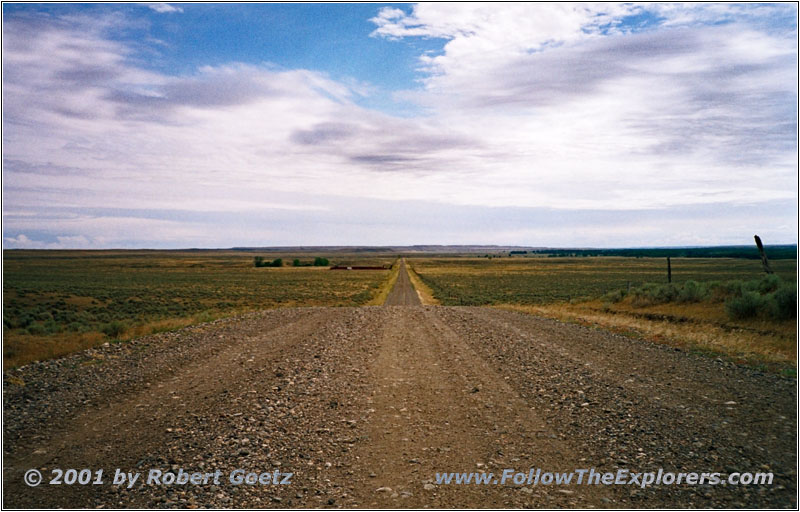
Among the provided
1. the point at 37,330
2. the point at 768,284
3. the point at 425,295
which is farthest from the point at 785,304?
the point at 425,295

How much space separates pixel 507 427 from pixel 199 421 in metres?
3.91

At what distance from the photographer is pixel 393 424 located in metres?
6.42

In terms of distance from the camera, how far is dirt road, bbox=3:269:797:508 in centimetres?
467

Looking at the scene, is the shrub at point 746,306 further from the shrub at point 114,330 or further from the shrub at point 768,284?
the shrub at point 114,330

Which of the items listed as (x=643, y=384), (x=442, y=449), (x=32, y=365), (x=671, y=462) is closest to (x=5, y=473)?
(x=442, y=449)

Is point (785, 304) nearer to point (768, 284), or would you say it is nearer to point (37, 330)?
point (768, 284)

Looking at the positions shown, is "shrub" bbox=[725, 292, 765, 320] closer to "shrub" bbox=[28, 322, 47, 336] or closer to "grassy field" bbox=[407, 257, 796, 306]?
"grassy field" bbox=[407, 257, 796, 306]

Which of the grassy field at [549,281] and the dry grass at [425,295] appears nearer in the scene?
the dry grass at [425,295]

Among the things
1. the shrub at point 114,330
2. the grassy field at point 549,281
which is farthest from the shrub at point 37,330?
the grassy field at point 549,281

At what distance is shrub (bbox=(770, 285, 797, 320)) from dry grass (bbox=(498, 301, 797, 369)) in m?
0.39

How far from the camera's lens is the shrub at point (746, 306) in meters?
17.2

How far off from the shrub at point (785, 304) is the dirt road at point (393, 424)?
8.19 m

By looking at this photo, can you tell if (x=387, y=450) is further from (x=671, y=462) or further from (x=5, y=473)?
(x=5, y=473)

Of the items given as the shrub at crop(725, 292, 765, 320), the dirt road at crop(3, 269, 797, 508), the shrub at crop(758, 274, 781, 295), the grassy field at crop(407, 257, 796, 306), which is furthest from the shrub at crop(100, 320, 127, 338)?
the grassy field at crop(407, 257, 796, 306)
